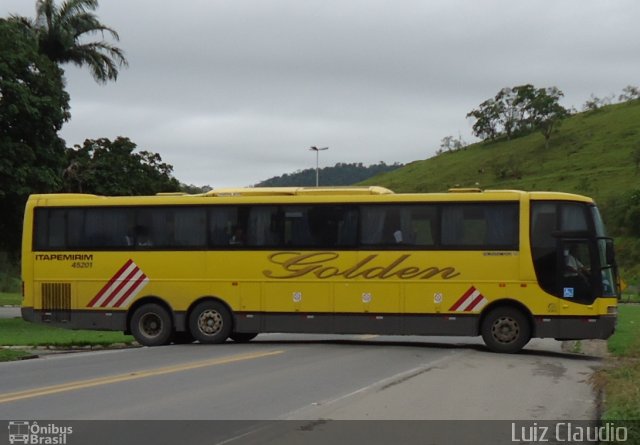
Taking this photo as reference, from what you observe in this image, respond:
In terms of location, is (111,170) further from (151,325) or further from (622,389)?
(622,389)

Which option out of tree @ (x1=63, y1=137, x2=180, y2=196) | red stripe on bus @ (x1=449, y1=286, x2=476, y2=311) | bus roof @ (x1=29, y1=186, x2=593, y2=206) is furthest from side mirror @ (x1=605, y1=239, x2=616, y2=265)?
tree @ (x1=63, y1=137, x2=180, y2=196)

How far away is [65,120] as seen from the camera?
108 ft

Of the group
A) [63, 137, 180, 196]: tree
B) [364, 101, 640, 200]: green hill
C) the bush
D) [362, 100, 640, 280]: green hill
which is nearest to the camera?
[63, 137, 180, 196]: tree

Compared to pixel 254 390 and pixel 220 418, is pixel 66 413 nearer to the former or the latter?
pixel 220 418

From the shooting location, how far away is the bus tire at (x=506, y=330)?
20.8 m

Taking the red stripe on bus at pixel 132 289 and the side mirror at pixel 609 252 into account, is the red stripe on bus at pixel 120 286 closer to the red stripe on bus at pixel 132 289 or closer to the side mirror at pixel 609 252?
the red stripe on bus at pixel 132 289

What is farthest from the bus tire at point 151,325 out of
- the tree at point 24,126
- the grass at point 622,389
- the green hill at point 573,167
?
the green hill at point 573,167

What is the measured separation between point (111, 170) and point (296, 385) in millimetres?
31108

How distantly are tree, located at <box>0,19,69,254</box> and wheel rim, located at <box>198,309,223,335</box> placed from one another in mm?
9482

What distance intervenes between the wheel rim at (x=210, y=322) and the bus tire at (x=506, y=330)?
585cm

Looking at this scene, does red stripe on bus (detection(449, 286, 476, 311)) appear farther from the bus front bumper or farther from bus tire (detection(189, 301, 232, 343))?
bus tire (detection(189, 301, 232, 343))

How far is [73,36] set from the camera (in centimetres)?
4231

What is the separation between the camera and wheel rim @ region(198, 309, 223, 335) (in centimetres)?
2256

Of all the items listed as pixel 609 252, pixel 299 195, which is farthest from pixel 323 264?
pixel 609 252
